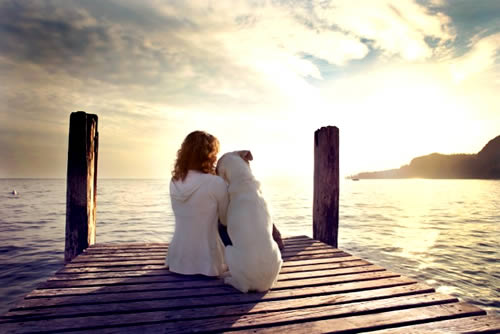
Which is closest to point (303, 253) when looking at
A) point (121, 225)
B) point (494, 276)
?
point (494, 276)

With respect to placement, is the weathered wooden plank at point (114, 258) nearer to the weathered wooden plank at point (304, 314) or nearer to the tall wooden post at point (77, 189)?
the tall wooden post at point (77, 189)

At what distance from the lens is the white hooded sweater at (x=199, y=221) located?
4074 millimetres

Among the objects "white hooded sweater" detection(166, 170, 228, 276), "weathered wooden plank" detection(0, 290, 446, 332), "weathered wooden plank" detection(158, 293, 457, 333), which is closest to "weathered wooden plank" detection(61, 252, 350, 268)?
"white hooded sweater" detection(166, 170, 228, 276)

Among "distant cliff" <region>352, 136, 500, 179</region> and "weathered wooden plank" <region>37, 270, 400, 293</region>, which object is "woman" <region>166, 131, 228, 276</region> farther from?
"distant cliff" <region>352, 136, 500, 179</region>

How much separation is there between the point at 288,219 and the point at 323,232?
12440 millimetres

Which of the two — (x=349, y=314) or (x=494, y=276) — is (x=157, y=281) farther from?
(x=494, y=276)

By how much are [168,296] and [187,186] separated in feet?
4.38

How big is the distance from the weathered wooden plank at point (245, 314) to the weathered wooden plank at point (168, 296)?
0.16 m

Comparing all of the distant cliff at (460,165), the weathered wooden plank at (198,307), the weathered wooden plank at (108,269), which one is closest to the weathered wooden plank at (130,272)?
the weathered wooden plank at (108,269)

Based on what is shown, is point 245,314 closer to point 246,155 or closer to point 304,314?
point 304,314

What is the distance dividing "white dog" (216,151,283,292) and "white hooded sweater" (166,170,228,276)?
1.18ft

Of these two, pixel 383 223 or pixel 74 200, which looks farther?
pixel 383 223

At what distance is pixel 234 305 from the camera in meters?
3.41

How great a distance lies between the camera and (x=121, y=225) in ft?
55.3
